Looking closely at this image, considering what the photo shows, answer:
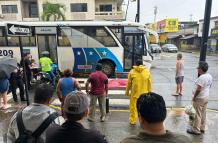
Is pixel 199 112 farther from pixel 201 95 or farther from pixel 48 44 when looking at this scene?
pixel 48 44

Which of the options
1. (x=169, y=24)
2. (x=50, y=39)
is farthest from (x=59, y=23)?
(x=169, y=24)

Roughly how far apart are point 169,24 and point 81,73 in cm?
4422

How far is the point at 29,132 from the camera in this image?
2561 mm

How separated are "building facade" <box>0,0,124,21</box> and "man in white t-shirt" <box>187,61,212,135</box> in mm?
30192

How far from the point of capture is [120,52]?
42.6 feet

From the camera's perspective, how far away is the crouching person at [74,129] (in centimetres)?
207

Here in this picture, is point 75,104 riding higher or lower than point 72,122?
higher

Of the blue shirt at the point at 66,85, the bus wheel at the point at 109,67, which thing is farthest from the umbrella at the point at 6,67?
the bus wheel at the point at 109,67

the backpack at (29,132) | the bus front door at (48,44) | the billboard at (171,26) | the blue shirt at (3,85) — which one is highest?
the billboard at (171,26)

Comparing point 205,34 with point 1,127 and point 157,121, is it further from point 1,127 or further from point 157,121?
point 1,127

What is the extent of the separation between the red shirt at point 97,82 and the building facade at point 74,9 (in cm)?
2938

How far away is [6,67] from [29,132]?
17.6ft

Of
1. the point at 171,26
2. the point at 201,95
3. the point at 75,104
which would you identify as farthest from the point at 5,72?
the point at 171,26

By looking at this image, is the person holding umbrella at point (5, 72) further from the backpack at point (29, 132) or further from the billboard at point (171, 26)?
the billboard at point (171, 26)
